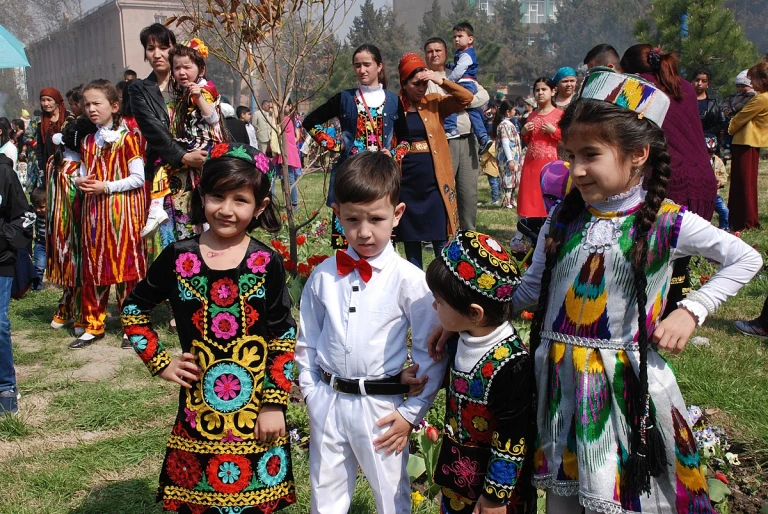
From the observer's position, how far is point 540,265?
2.37 metres

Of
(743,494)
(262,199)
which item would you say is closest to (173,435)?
(262,199)

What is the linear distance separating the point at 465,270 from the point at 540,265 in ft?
1.20

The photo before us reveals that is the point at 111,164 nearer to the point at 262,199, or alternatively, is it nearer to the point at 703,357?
the point at 262,199

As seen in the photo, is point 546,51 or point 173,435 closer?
point 173,435

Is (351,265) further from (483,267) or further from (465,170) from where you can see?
(465,170)

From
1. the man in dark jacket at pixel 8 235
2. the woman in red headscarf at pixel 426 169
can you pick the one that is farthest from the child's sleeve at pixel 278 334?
the woman in red headscarf at pixel 426 169

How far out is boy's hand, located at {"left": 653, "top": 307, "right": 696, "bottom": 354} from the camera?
2002 mm

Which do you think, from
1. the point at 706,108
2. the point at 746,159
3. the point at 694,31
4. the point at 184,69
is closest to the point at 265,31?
the point at 184,69

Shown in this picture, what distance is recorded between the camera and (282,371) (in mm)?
2461

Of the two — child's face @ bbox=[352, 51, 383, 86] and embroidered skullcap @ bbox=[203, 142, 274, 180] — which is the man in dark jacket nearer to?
embroidered skullcap @ bbox=[203, 142, 274, 180]

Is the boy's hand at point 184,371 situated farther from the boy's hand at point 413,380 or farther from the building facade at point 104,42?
the building facade at point 104,42

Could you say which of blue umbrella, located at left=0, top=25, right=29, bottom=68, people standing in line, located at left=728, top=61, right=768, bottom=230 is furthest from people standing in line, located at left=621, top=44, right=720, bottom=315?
people standing in line, located at left=728, top=61, right=768, bottom=230

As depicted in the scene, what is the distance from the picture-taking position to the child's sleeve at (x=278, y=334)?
96.5 inches

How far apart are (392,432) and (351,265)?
21.7 inches
